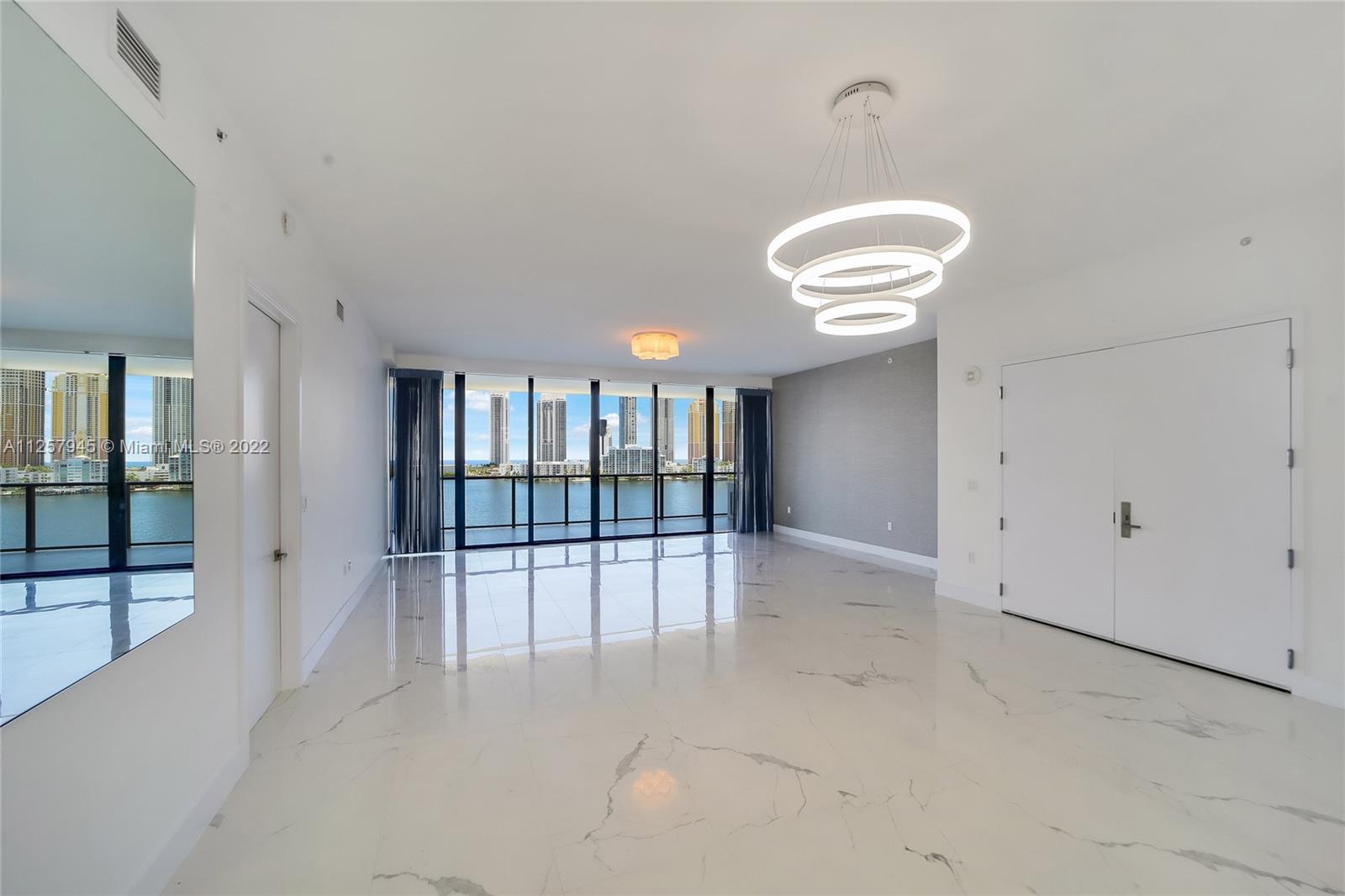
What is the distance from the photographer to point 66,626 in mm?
1271

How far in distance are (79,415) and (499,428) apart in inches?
281

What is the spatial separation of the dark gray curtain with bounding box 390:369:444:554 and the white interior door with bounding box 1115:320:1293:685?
24.1 ft

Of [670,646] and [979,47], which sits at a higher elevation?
[979,47]

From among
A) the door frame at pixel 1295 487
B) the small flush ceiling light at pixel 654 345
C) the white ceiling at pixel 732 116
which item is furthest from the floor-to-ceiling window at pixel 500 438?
the door frame at pixel 1295 487

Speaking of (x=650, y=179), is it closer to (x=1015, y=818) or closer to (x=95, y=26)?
(x=95, y=26)

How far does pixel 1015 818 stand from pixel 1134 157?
297 cm

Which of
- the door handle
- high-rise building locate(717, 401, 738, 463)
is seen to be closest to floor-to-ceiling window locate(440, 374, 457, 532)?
high-rise building locate(717, 401, 738, 463)

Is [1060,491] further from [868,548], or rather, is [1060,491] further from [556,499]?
[556,499]

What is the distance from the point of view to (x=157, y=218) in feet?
5.40

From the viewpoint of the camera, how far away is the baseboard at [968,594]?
4.69 metres

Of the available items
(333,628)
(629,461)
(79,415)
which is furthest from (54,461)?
(629,461)

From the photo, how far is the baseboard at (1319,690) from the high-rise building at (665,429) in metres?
7.30

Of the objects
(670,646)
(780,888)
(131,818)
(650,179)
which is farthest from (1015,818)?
(650,179)

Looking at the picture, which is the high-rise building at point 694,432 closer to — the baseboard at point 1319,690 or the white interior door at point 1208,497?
the white interior door at point 1208,497
